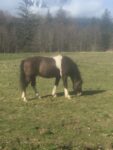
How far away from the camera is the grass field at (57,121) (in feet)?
32.9

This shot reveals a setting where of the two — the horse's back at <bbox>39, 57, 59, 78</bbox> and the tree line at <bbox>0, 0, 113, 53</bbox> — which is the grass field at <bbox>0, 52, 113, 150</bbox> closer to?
the horse's back at <bbox>39, 57, 59, 78</bbox>

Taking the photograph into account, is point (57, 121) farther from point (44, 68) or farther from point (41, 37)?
point (41, 37)

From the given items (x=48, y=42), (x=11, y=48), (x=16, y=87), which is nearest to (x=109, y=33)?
(x=48, y=42)

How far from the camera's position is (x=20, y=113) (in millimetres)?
13609

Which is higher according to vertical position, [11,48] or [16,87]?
[16,87]

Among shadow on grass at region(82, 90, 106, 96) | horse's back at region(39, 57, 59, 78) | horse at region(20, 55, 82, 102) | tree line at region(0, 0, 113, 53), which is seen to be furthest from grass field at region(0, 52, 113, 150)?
tree line at region(0, 0, 113, 53)

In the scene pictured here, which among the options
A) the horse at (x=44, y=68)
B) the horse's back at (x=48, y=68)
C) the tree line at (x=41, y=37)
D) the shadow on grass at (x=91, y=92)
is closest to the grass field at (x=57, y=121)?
the shadow on grass at (x=91, y=92)

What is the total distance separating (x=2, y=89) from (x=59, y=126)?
7.83 meters

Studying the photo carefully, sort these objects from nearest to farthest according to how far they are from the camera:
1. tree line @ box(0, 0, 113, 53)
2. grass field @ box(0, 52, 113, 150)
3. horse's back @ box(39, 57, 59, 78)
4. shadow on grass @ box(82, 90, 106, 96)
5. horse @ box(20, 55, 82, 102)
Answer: grass field @ box(0, 52, 113, 150)
horse @ box(20, 55, 82, 102)
horse's back @ box(39, 57, 59, 78)
shadow on grass @ box(82, 90, 106, 96)
tree line @ box(0, 0, 113, 53)

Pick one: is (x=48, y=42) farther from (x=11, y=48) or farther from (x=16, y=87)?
(x=16, y=87)

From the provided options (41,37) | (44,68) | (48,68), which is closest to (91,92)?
(48,68)

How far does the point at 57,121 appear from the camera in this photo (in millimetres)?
12516

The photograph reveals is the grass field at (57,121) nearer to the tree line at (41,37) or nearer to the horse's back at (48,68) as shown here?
the horse's back at (48,68)

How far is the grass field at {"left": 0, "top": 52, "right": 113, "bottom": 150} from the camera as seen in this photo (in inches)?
394
